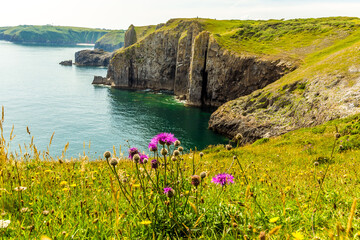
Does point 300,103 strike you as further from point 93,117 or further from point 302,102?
point 93,117

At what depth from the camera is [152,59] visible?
132 meters

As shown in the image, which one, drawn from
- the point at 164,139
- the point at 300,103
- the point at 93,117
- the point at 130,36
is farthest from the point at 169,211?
the point at 130,36

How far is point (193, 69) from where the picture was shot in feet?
309

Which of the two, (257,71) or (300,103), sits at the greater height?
(257,71)

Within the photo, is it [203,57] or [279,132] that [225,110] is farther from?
[203,57]

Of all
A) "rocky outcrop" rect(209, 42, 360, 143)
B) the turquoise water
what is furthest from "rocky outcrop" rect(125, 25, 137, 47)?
"rocky outcrop" rect(209, 42, 360, 143)

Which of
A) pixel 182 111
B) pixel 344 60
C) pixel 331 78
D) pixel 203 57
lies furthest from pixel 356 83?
pixel 203 57

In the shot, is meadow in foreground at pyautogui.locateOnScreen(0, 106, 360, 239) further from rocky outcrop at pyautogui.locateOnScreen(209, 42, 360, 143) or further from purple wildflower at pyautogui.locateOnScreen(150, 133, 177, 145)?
rocky outcrop at pyautogui.locateOnScreen(209, 42, 360, 143)

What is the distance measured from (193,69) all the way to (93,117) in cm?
4240

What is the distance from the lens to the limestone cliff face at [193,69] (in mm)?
77938

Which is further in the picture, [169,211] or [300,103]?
[300,103]

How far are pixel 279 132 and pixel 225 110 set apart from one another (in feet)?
68.3

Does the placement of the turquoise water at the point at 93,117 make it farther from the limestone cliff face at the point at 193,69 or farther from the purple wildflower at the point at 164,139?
the purple wildflower at the point at 164,139

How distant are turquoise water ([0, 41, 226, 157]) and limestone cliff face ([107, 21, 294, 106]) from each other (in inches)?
395
